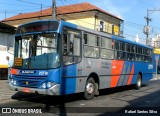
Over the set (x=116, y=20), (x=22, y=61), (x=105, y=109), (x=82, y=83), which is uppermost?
(x=116, y=20)

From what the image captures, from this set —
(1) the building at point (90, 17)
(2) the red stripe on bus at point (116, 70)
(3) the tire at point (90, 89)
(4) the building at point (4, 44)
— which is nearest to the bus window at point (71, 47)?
(3) the tire at point (90, 89)

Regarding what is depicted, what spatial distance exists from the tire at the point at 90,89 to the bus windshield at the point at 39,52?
2.68m

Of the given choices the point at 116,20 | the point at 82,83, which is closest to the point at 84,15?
the point at 116,20

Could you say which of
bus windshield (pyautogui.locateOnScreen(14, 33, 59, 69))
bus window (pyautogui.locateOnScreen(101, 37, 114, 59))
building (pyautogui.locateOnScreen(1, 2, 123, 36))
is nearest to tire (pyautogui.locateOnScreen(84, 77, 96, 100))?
bus window (pyautogui.locateOnScreen(101, 37, 114, 59))

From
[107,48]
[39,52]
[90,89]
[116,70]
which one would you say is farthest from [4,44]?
[39,52]

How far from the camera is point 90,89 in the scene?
45.0 feet

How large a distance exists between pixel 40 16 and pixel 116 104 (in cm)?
4400

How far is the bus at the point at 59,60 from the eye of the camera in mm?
11281

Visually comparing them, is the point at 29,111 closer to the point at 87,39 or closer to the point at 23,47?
the point at 23,47

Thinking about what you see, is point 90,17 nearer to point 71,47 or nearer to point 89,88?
point 89,88

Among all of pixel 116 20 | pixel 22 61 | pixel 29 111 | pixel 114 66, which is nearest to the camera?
pixel 29 111

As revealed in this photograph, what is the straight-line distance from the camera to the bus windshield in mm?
11289

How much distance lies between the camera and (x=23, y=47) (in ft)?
40.2

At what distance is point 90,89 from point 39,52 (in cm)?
325
